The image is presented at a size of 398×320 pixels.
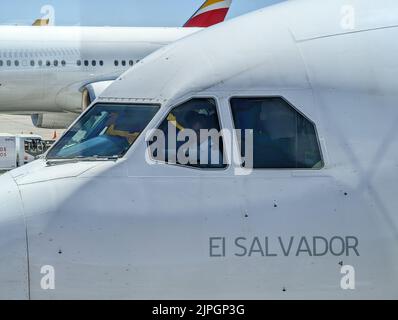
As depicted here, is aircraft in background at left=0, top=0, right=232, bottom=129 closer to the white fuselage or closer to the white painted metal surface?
the white fuselage

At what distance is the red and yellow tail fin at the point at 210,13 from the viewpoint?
92.5ft

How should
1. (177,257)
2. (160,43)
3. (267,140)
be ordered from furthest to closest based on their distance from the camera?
(160,43)
(267,140)
(177,257)

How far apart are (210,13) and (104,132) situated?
80.3 ft

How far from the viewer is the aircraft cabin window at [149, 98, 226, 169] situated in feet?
14.7

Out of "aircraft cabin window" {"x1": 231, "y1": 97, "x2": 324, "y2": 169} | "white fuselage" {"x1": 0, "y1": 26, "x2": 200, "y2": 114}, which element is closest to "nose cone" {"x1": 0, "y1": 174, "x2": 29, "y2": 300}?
"aircraft cabin window" {"x1": 231, "y1": 97, "x2": 324, "y2": 169}

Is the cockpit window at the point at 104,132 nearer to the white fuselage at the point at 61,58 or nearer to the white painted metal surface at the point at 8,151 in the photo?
the white painted metal surface at the point at 8,151

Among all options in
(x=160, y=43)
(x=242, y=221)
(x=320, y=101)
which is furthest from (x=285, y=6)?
(x=160, y=43)

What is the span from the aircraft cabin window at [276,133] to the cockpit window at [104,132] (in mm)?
645

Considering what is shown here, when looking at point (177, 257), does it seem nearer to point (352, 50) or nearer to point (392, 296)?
point (392, 296)

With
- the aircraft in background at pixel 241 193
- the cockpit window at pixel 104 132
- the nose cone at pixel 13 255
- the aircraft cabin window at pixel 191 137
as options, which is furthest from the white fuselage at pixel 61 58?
the nose cone at pixel 13 255

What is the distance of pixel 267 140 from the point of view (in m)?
4.55

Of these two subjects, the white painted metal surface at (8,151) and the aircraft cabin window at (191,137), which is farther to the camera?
the white painted metal surface at (8,151)

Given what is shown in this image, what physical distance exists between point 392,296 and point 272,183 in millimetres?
1100

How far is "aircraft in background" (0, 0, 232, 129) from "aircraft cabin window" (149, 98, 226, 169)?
723 inches
